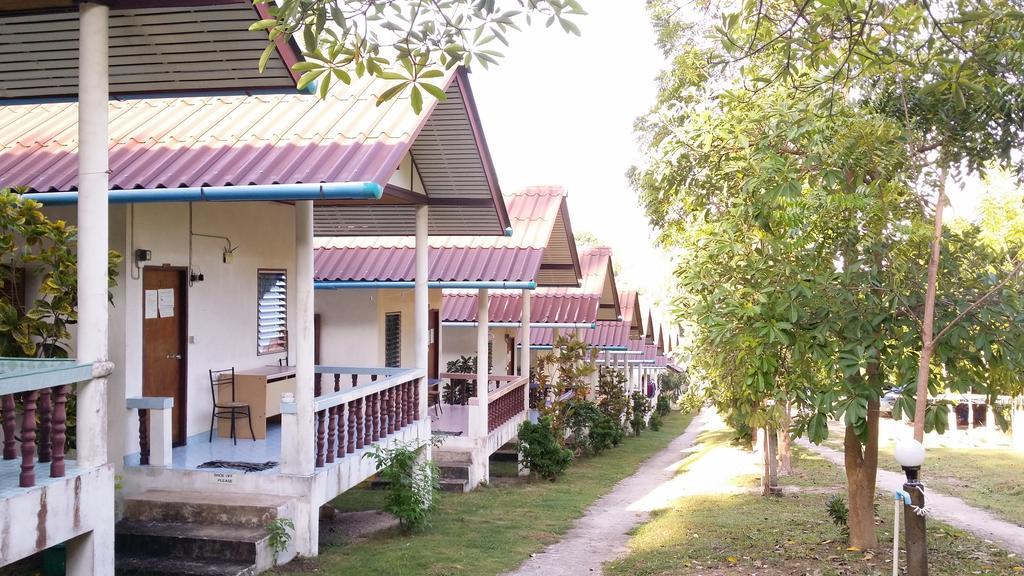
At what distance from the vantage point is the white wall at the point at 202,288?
28.2 feet

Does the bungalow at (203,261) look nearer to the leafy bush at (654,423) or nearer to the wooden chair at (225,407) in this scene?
the wooden chair at (225,407)

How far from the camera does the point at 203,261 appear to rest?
10.3 m

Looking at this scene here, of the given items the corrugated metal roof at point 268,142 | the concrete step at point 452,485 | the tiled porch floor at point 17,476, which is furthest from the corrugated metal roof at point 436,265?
the tiled porch floor at point 17,476

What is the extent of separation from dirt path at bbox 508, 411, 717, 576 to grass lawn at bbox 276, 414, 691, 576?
190 mm

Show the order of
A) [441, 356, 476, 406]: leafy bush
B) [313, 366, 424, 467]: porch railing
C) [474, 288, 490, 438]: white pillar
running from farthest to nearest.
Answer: [441, 356, 476, 406]: leafy bush
[474, 288, 490, 438]: white pillar
[313, 366, 424, 467]: porch railing

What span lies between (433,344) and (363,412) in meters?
8.81

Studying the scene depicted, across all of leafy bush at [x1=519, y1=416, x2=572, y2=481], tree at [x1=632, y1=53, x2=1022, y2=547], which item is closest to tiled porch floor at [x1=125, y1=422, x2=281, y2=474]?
tree at [x1=632, y1=53, x2=1022, y2=547]

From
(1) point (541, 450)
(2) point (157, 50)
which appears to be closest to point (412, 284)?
(1) point (541, 450)

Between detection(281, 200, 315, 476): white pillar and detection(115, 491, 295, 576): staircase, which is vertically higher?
detection(281, 200, 315, 476): white pillar

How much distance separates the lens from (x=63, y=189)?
793 centimetres

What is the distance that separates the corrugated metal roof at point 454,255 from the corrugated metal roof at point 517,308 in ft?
18.7

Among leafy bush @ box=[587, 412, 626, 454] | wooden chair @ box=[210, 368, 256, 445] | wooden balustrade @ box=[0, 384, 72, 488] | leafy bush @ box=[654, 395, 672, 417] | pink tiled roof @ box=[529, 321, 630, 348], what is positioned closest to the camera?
wooden balustrade @ box=[0, 384, 72, 488]

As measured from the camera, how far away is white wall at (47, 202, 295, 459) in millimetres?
8594

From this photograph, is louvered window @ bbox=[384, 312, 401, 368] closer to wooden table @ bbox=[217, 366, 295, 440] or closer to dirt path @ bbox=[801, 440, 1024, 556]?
wooden table @ bbox=[217, 366, 295, 440]
